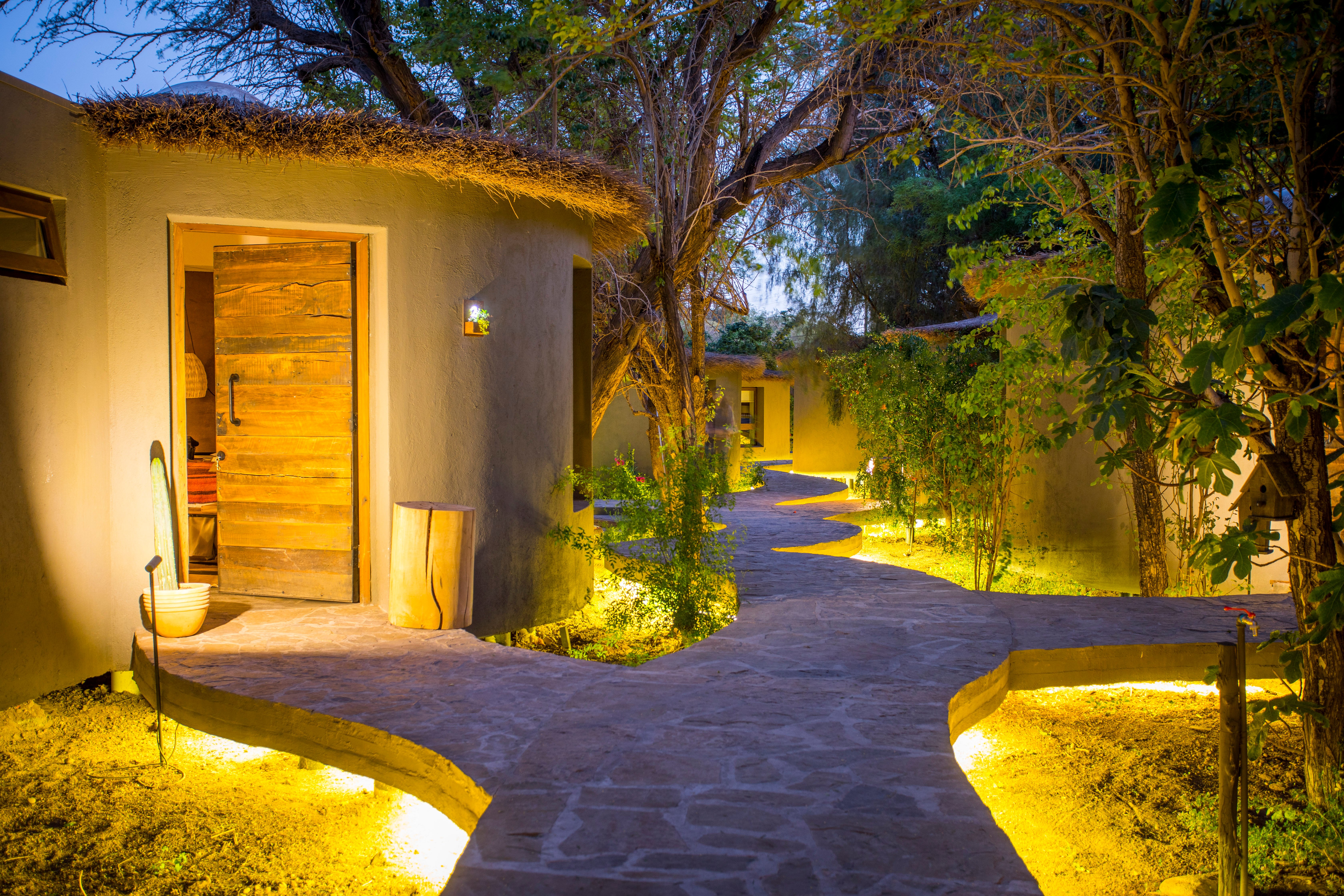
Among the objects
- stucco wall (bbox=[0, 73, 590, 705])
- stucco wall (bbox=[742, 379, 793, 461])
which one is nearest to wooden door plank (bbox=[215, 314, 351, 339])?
stucco wall (bbox=[0, 73, 590, 705])

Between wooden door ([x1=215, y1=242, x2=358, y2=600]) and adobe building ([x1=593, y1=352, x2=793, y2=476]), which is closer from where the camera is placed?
wooden door ([x1=215, y1=242, x2=358, y2=600])

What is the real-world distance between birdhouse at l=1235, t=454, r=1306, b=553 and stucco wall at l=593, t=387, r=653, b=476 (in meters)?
13.6

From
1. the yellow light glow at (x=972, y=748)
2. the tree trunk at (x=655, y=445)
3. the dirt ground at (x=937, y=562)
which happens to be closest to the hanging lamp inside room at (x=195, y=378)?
the tree trunk at (x=655, y=445)

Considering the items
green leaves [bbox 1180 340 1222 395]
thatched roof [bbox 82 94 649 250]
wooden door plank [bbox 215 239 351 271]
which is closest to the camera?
green leaves [bbox 1180 340 1222 395]

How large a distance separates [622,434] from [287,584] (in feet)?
38.6

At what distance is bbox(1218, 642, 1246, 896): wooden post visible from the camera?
2.81 m

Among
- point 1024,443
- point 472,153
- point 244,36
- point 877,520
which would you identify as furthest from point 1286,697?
point 244,36

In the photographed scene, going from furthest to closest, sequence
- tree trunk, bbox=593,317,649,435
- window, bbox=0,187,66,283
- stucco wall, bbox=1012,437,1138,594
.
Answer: tree trunk, bbox=593,317,649,435, stucco wall, bbox=1012,437,1138,594, window, bbox=0,187,66,283

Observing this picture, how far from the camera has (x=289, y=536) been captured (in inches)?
231

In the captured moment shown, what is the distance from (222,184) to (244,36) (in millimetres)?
6460

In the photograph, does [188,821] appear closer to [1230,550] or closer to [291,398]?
[291,398]

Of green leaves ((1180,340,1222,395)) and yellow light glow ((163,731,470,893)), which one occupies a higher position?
green leaves ((1180,340,1222,395))

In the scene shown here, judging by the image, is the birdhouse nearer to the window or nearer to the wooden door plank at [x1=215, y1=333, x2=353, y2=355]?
the wooden door plank at [x1=215, y1=333, x2=353, y2=355]

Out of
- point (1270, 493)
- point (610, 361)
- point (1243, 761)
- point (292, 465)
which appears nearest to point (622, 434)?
point (610, 361)
